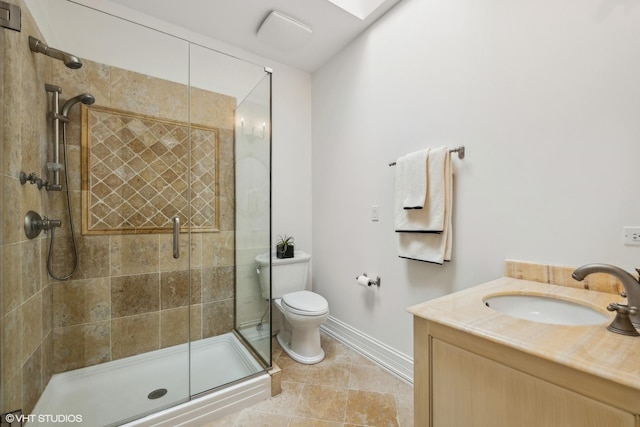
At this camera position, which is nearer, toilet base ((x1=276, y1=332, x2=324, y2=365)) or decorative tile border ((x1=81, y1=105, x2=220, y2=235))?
decorative tile border ((x1=81, y1=105, x2=220, y2=235))

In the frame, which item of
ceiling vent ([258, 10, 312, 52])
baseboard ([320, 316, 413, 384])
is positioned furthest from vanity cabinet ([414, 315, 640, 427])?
ceiling vent ([258, 10, 312, 52])

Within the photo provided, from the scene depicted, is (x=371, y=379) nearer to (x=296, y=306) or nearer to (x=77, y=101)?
(x=296, y=306)

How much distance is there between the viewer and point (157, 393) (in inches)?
63.2

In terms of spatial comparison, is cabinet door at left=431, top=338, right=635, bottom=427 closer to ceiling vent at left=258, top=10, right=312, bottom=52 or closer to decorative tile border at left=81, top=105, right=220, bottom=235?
decorative tile border at left=81, top=105, right=220, bottom=235

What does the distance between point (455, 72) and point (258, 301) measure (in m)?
1.97

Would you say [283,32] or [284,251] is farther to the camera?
[284,251]

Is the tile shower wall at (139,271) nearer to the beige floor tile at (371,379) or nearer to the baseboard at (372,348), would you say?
the baseboard at (372,348)

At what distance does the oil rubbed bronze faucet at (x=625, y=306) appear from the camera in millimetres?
696

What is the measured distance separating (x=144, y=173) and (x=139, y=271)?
2.30 ft

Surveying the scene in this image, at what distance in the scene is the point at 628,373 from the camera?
523 mm

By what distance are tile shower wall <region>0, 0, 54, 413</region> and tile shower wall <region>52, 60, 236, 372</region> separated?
0.12 meters

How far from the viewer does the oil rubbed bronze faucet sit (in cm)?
70

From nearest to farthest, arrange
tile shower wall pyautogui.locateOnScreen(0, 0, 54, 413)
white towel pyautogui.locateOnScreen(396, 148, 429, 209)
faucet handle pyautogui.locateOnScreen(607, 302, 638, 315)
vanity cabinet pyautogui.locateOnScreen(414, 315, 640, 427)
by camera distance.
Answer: vanity cabinet pyautogui.locateOnScreen(414, 315, 640, 427)
faucet handle pyautogui.locateOnScreen(607, 302, 638, 315)
tile shower wall pyautogui.locateOnScreen(0, 0, 54, 413)
white towel pyautogui.locateOnScreen(396, 148, 429, 209)

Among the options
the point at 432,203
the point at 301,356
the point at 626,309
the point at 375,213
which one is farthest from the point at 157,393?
the point at 626,309
